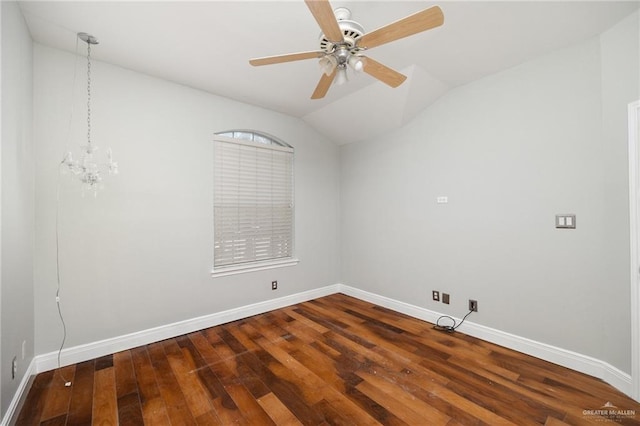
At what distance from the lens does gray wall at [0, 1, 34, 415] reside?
1640mm

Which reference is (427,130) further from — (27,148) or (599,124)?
(27,148)

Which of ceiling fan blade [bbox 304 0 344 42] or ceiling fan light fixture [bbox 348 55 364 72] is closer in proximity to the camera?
ceiling fan blade [bbox 304 0 344 42]

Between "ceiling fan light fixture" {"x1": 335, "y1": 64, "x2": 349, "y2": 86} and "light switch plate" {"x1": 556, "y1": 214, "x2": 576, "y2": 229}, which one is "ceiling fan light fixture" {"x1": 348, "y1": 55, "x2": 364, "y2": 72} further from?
"light switch plate" {"x1": 556, "y1": 214, "x2": 576, "y2": 229}

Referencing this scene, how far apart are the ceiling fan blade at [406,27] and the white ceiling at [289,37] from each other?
0.49m

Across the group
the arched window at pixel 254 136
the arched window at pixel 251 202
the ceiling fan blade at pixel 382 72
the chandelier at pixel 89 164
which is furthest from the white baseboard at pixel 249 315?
the ceiling fan blade at pixel 382 72

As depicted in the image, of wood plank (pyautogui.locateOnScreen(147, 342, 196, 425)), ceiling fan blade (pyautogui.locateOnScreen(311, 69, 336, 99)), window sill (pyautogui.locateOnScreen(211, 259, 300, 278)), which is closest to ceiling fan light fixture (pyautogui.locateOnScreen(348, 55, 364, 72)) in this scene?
ceiling fan blade (pyautogui.locateOnScreen(311, 69, 336, 99))

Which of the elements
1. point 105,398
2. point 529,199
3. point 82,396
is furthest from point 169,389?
point 529,199

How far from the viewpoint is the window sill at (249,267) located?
127 inches

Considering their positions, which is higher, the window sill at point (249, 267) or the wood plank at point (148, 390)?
the window sill at point (249, 267)

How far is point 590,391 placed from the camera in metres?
1.96

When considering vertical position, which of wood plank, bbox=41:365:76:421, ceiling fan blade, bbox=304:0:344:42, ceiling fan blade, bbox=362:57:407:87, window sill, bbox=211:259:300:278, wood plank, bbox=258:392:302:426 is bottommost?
wood plank, bbox=258:392:302:426

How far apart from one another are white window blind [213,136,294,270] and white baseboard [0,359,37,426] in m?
1.65

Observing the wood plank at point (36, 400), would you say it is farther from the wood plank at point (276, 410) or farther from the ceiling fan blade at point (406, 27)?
the ceiling fan blade at point (406, 27)

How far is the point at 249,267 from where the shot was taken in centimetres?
348
